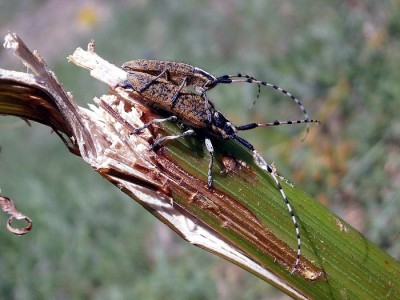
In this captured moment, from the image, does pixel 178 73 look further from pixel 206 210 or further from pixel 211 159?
pixel 206 210

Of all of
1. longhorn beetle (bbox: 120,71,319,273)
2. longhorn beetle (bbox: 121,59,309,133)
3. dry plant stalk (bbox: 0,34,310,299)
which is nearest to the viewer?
dry plant stalk (bbox: 0,34,310,299)

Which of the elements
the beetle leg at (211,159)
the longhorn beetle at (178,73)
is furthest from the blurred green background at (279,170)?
the beetle leg at (211,159)

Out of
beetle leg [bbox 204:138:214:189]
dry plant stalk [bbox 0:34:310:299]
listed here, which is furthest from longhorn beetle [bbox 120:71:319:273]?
dry plant stalk [bbox 0:34:310:299]

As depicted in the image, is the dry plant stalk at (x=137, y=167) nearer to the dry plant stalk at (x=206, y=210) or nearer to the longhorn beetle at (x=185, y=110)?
the dry plant stalk at (x=206, y=210)

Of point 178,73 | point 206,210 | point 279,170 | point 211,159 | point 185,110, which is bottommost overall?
point 206,210

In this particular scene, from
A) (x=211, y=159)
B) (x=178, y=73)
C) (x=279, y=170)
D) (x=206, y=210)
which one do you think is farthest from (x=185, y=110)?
(x=279, y=170)

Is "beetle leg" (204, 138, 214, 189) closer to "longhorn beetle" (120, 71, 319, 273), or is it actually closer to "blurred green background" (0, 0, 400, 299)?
"longhorn beetle" (120, 71, 319, 273)

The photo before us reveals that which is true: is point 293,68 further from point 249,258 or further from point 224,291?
point 249,258

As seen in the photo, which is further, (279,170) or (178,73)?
(279,170)
